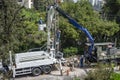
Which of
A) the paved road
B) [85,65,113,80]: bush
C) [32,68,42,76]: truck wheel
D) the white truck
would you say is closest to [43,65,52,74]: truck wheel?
the white truck

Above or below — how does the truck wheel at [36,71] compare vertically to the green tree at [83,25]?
below

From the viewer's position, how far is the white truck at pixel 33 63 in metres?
21.2

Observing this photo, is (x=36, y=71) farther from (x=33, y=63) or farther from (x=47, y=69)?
(x=47, y=69)

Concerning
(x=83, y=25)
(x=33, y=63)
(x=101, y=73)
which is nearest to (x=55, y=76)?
(x=33, y=63)

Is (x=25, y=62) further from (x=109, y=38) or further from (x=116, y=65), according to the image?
(x=109, y=38)

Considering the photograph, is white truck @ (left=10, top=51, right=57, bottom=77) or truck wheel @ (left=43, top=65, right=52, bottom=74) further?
truck wheel @ (left=43, top=65, right=52, bottom=74)

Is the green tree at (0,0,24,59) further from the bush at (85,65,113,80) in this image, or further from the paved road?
the paved road

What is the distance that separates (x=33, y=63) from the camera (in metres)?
21.5

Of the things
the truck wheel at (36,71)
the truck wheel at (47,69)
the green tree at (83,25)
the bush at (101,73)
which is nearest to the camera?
the bush at (101,73)

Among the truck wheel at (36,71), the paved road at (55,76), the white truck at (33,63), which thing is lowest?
the paved road at (55,76)

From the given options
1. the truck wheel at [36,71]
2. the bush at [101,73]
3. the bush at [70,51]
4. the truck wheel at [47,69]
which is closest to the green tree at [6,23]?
the bush at [101,73]

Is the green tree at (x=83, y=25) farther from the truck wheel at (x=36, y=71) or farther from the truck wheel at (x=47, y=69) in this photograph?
the truck wheel at (x=36, y=71)

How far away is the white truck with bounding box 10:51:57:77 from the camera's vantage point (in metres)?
21.2

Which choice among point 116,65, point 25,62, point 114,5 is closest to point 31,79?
point 25,62
